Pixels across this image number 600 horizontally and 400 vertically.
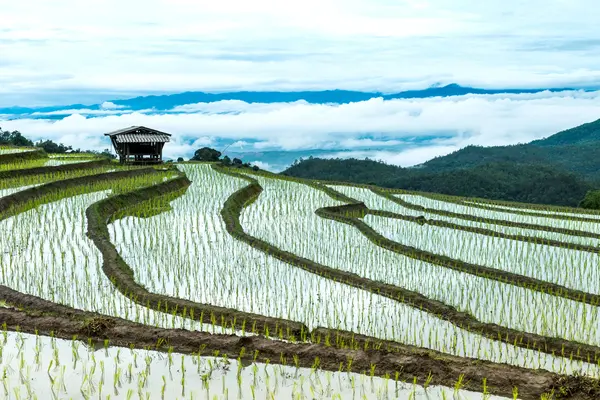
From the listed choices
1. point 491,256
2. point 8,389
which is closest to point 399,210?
point 491,256

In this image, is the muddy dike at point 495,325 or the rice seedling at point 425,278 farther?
the rice seedling at point 425,278

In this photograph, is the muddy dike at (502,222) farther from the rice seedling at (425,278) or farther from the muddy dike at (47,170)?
the muddy dike at (47,170)

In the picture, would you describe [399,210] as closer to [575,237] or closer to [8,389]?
[575,237]

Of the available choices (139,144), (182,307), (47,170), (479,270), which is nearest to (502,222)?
(479,270)

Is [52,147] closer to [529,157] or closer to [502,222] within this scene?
[502,222]

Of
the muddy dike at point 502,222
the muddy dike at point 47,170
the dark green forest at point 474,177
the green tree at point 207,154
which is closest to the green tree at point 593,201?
the dark green forest at point 474,177
